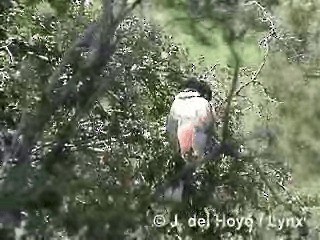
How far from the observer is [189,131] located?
1647 millimetres

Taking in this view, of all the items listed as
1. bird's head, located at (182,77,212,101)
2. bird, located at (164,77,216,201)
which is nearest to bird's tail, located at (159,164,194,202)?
bird, located at (164,77,216,201)

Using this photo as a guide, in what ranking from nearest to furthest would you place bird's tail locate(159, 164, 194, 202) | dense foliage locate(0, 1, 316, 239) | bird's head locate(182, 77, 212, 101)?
dense foliage locate(0, 1, 316, 239) < bird's tail locate(159, 164, 194, 202) < bird's head locate(182, 77, 212, 101)

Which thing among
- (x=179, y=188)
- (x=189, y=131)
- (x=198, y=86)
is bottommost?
(x=179, y=188)

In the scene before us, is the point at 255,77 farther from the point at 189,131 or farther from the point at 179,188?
the point at 179,188

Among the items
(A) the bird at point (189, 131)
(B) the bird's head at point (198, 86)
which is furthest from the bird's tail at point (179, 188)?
(B) the bird's head at point (198, 86)

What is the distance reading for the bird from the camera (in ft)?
5.37

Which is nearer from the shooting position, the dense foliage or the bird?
the dense foliage

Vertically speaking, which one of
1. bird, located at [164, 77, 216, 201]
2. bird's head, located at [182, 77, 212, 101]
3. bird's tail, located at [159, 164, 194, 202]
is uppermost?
bird's head, located at [182, 77, 212, 101]

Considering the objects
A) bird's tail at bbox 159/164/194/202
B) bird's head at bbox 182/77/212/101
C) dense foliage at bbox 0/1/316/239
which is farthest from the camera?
bird's head at bbox 182/77/212/101

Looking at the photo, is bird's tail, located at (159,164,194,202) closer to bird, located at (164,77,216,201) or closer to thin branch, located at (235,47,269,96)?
bird, located at (164,77,216,201)

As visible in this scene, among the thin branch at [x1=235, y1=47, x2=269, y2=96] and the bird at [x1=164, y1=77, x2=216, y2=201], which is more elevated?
the thin branch at [x1=235, y1=47, x2=269, y2=96]

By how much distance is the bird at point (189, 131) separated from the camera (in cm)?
164

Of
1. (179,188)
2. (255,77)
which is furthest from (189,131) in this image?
(255,77)

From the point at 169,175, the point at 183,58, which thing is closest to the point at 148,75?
the point at 183,58
